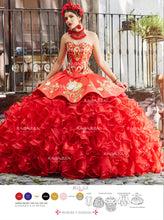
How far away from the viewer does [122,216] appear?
1045mm

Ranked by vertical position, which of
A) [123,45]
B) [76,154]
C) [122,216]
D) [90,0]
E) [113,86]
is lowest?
[122,216]

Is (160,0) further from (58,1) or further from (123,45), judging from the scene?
(58,1)

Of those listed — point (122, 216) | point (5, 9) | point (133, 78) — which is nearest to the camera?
point (122, 216)

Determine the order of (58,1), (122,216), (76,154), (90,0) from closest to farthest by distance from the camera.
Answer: (122,216) → (76,154) → (90,0) → (58,1)

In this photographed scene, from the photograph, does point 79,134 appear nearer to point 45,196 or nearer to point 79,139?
point 79,139

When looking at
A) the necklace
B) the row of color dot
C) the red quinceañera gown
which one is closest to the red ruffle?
the red quinceañera gown

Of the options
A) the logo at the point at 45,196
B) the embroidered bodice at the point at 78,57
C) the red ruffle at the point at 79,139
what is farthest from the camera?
the embroidered bodice at the point at 78,57

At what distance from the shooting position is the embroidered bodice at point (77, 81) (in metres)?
1.38

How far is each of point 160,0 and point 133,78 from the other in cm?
70

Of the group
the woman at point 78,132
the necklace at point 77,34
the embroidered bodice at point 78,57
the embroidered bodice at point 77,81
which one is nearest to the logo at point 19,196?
the woman at point 78,132

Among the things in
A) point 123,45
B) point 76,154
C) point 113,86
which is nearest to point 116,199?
point 76,154

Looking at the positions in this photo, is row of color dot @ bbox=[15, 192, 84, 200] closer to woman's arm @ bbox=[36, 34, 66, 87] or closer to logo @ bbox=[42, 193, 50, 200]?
logo @ bbox=[42, 193, 50, 200]

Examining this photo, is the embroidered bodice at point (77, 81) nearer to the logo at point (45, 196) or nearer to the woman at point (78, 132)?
the woman at point (78, 132)

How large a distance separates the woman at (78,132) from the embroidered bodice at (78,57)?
0.04 meters
